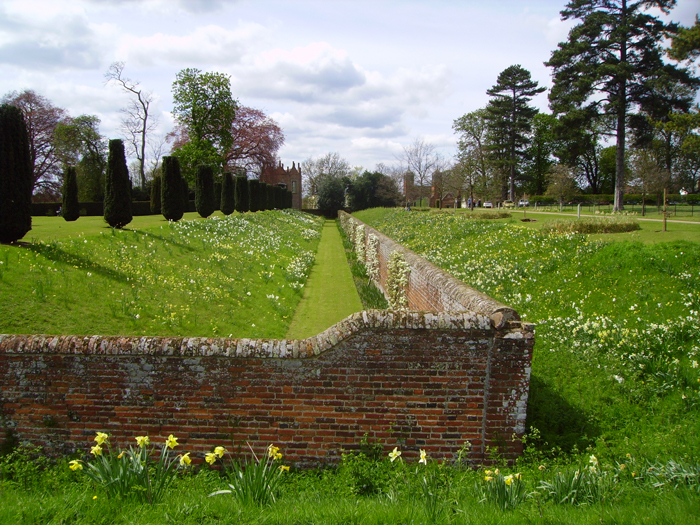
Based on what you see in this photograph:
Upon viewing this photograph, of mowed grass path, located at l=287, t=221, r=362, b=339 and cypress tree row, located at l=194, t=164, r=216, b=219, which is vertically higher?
cypress tree row, located at l=194, t=164, r=216, b=219

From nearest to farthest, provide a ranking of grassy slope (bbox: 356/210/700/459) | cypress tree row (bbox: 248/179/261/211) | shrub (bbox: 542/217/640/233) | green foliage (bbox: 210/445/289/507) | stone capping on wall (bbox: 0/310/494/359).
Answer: green foliage (bbox: 210/445/289/507), stone capping on wall (bbox: 0/310/494/359), grassy slope (bbox: 356/210/700/459), shrub (bbox: 542/217/640/233), cypress tree row (bbox: 248/179/261/211)

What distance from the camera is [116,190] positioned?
43.6ft

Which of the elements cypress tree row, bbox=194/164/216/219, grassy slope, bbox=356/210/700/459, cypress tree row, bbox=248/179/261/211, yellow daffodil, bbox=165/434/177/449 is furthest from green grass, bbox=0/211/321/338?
cypress tree row, bbox=248/179/261/211

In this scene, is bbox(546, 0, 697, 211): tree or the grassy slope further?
bbox(546, 0, 697, 211): tree

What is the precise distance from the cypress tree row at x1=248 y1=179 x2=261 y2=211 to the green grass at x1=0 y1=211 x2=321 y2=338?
62.8ft

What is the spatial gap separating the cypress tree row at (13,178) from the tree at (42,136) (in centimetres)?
3417

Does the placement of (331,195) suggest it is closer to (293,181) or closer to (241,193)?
(293,181)

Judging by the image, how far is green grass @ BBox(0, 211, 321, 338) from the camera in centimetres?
711

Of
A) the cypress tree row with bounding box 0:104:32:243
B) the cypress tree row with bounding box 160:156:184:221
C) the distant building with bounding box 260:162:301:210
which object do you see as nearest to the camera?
the cypress tree row with bounding box 0:104:32:243

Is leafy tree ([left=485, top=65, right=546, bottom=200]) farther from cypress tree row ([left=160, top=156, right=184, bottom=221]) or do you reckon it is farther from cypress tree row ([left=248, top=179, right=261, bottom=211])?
cypress tree row ([left=160, top=156, right=184, bottom=221])

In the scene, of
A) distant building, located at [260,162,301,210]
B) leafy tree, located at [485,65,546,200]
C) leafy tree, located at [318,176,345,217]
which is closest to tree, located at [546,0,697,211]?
leafy tree, located at [485,65,546,200]

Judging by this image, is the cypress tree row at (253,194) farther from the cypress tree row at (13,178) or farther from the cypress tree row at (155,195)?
the cypress tree row at (13,178)

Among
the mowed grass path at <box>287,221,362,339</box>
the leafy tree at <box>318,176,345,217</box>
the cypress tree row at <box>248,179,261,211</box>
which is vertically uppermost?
the leafy tree at <box>318,176,345,217</box>

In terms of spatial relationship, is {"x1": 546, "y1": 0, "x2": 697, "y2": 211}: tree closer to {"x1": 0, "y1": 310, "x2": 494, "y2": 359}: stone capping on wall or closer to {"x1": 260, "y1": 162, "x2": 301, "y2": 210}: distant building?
{"x1": 0, "y1": 310, "x2": 494, "y2": 359}: stone capping on wall
